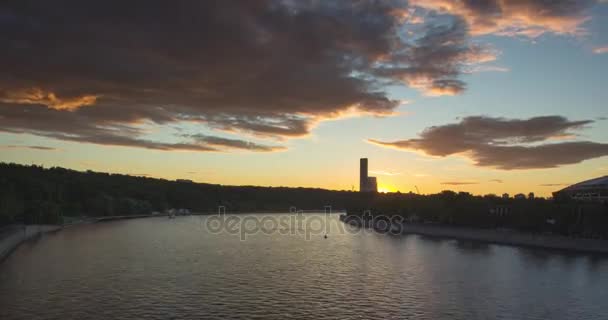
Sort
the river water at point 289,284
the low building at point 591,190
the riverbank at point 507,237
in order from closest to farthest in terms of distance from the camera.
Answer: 1. the river water at point 289,284
2. the riverbank at point 507,237
3. the low building at point 591,190

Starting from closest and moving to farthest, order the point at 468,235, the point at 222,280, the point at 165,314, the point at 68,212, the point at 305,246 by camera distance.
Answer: the point at 165,314 → the point at 222,280 → the point at 305,246 → the point at 468,235 → the point at 68,212

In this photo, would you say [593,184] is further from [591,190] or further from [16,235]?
[16,235]

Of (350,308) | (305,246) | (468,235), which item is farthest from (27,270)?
(468,235)

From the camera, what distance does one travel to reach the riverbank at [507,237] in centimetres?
9666

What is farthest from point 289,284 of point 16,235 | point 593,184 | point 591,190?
point 593,184

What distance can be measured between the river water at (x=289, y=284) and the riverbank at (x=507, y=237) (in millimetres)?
11013

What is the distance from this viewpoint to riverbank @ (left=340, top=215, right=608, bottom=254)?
96656 mm

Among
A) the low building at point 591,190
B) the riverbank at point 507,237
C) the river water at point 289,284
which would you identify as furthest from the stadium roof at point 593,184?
the river water at point 289,284

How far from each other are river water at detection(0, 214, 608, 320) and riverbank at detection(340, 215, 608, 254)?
1101cm

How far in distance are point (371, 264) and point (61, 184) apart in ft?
521

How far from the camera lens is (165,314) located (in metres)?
37.4

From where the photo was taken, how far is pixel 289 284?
168ft

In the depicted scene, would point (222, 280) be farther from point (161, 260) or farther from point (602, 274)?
point (602, 274)

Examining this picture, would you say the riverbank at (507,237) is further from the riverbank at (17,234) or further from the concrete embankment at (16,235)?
the concrete embankment at (16,235)
